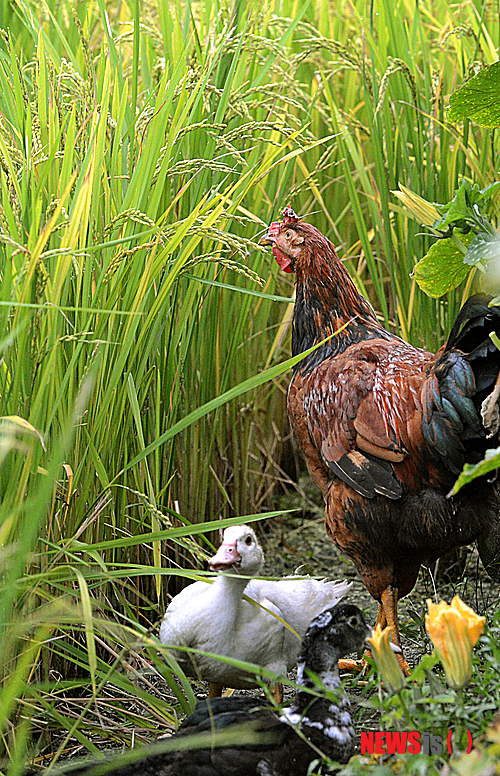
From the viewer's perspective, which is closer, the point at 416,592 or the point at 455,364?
the point at 455,364

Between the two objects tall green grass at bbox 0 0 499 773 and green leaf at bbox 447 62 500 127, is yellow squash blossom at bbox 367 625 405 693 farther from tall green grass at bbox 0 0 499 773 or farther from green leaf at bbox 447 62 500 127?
green leaf at bbox 447 62 500 127

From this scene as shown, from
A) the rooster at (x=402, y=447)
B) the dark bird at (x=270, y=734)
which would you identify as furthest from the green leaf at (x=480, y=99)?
→ the dark bird at (x=270, y=734)

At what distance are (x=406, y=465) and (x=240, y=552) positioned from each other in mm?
471

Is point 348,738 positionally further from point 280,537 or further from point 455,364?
point 280,537

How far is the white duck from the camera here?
5.66 feet

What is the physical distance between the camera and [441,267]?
1857mm

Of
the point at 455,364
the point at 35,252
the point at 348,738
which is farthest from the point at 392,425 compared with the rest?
the point at 35,252

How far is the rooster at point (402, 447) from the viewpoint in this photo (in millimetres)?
1761

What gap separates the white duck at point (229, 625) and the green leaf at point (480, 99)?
3.75 ft

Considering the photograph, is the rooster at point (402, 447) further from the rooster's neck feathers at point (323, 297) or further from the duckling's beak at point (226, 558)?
the duckling's beak at point (226, 558)

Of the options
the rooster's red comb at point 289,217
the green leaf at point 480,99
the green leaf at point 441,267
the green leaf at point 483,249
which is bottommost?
the green leaf at point 441,267

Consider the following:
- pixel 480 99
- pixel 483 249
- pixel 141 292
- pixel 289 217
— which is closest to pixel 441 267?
pixel 483 249

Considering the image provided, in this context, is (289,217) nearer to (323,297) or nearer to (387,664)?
(323,297)

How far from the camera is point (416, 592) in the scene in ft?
8.30
